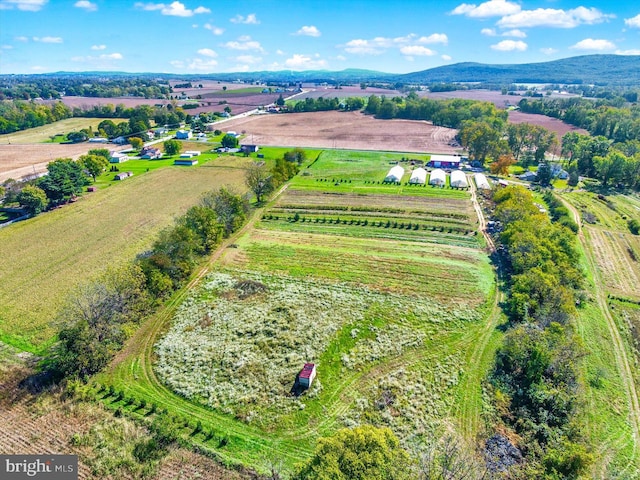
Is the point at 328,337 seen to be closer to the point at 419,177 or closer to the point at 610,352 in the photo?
the point at 610,352

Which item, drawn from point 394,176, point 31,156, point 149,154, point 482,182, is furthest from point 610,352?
point 31,156

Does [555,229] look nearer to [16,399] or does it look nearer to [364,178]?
[364,178]

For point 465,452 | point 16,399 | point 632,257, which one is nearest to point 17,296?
point 16,399

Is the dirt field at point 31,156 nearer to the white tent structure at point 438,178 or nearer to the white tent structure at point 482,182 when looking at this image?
the white tent structure at point 438,178

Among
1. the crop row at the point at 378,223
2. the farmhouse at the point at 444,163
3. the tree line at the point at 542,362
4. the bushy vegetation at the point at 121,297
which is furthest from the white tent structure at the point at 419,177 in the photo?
the bushy vegetation at the point at 121,297

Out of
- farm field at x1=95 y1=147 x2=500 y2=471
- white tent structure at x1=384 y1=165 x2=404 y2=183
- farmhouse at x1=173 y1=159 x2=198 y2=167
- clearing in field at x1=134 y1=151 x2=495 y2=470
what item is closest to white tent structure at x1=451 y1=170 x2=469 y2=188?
white tent structure at x1=384 y1=165 x2=404 y2=183

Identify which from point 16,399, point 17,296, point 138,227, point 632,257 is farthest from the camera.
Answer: point 138,227

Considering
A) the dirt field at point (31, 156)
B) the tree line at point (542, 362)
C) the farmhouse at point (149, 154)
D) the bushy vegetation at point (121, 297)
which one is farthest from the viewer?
the farmhouse at point (149, 154)
